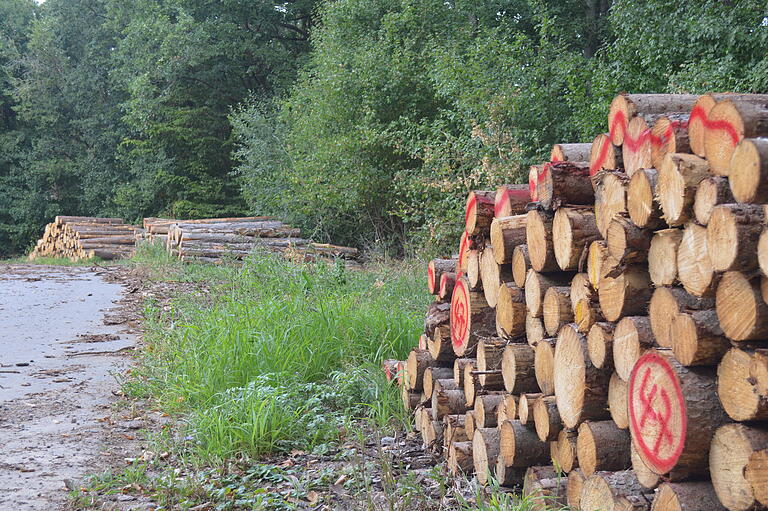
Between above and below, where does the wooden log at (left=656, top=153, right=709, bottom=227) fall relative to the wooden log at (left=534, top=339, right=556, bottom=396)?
above

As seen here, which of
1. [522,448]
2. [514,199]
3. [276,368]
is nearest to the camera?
[522,448]

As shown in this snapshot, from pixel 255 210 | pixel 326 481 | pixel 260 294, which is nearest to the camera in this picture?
pixel 326 481

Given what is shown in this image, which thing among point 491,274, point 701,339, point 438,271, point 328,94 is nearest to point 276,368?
point 438,271

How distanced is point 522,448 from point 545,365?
364 mm

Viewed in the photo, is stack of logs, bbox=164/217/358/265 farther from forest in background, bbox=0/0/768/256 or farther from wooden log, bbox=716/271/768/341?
wooden log, bbox=716/271/768/341

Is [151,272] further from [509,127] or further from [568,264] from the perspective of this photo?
[568,264]

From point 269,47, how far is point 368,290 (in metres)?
18.5

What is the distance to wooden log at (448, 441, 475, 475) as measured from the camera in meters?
3.50

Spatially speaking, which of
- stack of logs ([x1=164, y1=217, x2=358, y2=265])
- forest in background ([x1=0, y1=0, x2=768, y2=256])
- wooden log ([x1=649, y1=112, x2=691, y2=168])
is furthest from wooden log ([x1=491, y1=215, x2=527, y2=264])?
stack of logs ([x1=164, y1=217, x2=358, y2=265])

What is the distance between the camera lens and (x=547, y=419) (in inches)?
117

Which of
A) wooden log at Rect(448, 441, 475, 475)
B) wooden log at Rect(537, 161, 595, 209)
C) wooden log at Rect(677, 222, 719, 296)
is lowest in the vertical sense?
wooden log at Rect(448, 441, 475, 475)

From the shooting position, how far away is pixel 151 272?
39.9 feet

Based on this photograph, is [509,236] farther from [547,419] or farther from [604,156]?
[547,419]

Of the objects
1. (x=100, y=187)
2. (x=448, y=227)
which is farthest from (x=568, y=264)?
(x=100, y=187)
